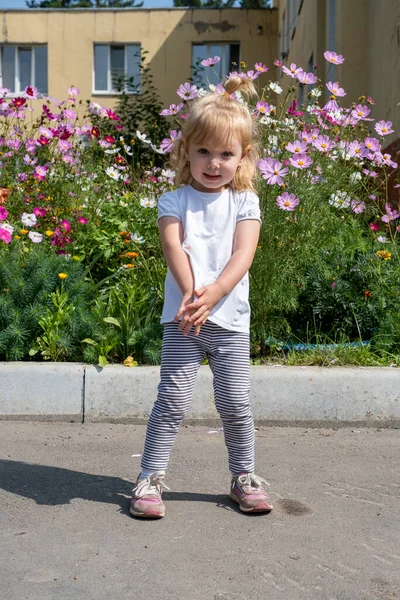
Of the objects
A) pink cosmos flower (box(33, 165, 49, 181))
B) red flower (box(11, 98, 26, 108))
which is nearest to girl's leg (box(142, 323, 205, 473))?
pink cosmos flower (box(33, 165, 49, 181))

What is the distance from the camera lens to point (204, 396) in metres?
4.38

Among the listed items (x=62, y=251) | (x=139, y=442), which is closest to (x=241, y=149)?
(x=139, y=442)

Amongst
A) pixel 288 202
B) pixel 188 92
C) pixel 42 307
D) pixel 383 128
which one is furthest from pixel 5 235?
pixel 383 128

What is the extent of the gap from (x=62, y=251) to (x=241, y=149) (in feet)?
8.95

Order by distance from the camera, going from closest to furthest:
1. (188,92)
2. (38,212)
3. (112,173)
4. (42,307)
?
1. (42,307)
2. (188,92)
3. (38,212)
4. (112,173)

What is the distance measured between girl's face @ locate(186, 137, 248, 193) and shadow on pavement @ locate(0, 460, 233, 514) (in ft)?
4.01

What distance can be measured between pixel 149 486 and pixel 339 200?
281 centimetres

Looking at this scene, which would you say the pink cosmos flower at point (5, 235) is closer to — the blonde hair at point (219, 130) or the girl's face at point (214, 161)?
the blonde hair at point (219, 130)

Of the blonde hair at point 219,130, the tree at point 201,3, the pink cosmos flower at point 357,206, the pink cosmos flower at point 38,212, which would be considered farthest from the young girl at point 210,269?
the tree at point 201,3

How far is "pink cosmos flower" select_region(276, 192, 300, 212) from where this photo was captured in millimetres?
4629

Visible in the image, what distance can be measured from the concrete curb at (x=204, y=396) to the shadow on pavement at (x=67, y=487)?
74cm

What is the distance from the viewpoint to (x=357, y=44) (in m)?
11.2

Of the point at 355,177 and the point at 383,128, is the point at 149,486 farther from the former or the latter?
the point at 383,128

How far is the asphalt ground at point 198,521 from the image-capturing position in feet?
8.33
